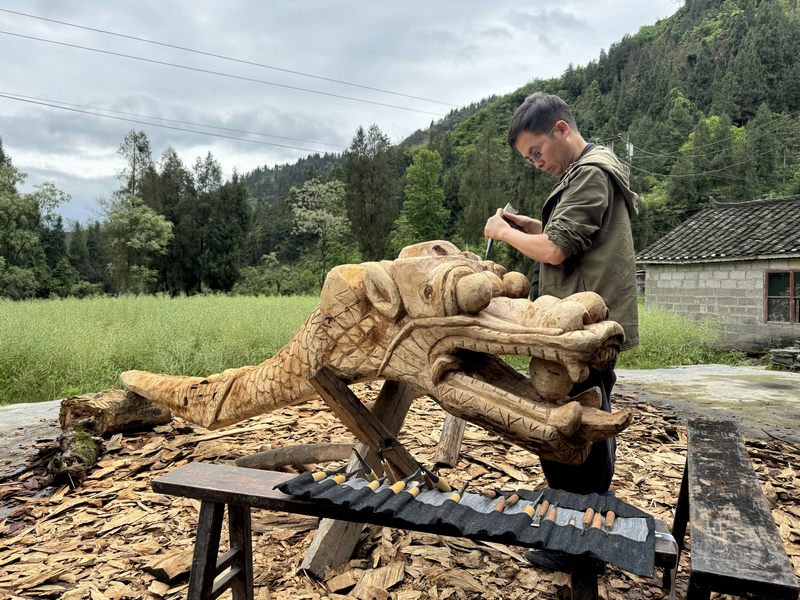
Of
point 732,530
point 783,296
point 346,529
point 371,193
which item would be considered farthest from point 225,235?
point 732,530

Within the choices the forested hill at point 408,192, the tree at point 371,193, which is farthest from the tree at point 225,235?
the tree at point 371,193

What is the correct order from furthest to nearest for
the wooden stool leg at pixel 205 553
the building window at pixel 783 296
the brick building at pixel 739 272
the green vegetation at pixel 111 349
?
the brick building at pixel 739 272
the building window at pixel 783 296
the green vegetation at pixel 111 349
the wooden stool leg at pixel 205 553

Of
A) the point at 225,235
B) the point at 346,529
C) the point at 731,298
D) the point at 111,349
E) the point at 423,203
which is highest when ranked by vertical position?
the point at 423,203

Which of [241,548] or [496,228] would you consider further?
[496,228]

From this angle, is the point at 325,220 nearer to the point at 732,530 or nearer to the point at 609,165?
the point at 609,165

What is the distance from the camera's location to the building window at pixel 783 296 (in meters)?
9.87

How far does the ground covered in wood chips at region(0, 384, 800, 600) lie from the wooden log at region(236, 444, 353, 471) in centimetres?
22

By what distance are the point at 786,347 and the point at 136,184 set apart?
2160cm

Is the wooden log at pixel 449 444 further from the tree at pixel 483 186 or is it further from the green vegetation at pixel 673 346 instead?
the tree at pixel 483 186

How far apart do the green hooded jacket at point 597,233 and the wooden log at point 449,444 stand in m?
1.20

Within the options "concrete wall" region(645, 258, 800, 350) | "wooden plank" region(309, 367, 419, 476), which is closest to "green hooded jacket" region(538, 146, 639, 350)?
"wooden plank" region(309, 367, 419, 476)

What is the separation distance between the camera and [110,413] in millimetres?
3109

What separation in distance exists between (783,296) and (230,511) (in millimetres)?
11615

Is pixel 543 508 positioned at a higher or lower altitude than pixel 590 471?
higher
